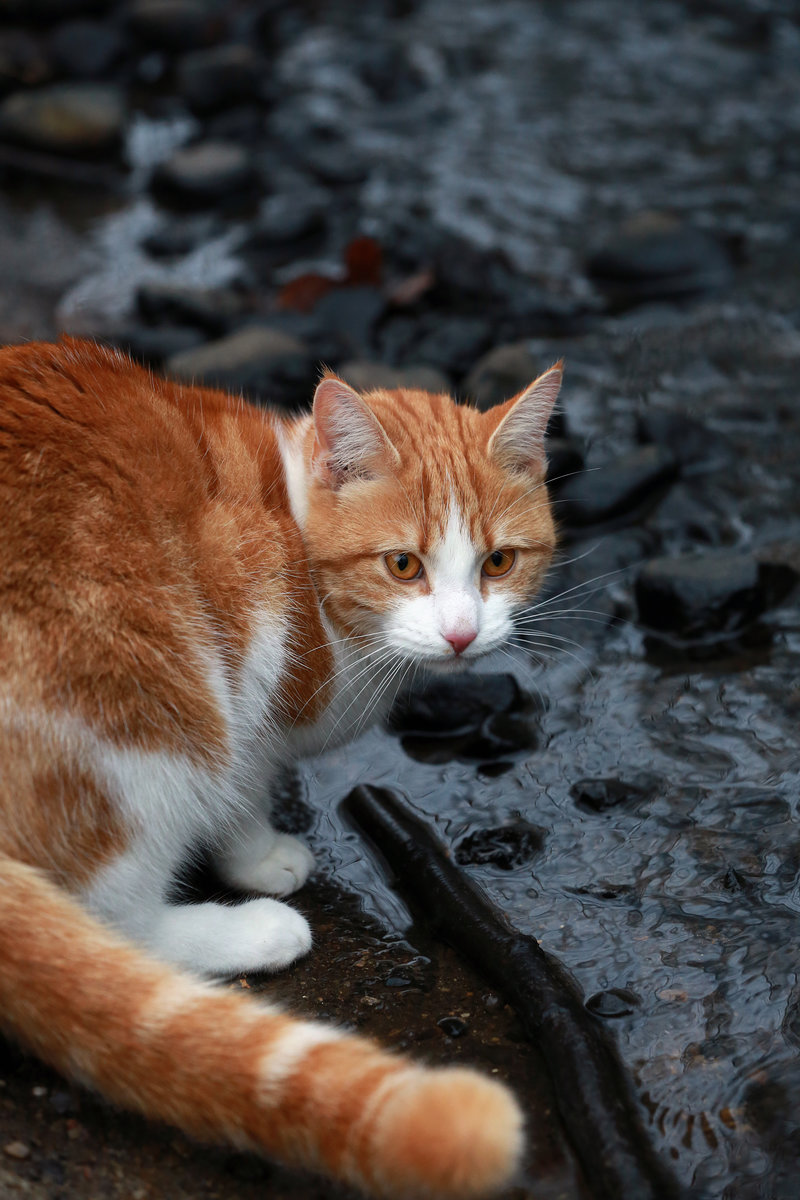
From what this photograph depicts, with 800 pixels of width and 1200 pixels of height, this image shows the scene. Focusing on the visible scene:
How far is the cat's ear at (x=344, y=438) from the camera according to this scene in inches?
110

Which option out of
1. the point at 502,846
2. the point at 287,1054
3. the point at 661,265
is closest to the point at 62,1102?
the point at 287,1054

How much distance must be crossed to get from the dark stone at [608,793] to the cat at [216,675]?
532 millimetres

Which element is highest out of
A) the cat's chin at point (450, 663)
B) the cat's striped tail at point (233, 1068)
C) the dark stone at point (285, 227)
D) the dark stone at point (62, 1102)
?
the dark stone at point (285, 227)

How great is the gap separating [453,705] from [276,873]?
86 centimetres

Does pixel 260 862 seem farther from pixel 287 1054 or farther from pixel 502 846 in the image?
pixel 287 1054

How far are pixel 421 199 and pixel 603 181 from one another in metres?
1.14

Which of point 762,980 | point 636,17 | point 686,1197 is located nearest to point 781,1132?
point 686,1197

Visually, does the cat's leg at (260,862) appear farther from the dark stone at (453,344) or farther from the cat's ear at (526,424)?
the dark stone at (453,344)

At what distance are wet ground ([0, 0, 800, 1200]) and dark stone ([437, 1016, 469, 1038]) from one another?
0.03ft

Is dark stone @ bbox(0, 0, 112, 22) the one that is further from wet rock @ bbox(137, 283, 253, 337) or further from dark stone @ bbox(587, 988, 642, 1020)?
dark stone @ bbox(587, 988, 642, 1020)

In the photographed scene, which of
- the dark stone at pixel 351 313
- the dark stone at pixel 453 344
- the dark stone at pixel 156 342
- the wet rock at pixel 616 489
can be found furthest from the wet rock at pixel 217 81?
the wet rock at pixel 616 489

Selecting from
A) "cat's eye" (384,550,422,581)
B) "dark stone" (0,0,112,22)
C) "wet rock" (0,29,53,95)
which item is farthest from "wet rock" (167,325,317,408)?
"dark stone" (0,0,112,22)

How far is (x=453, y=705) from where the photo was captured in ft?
11.6

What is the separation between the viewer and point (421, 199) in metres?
6.95
